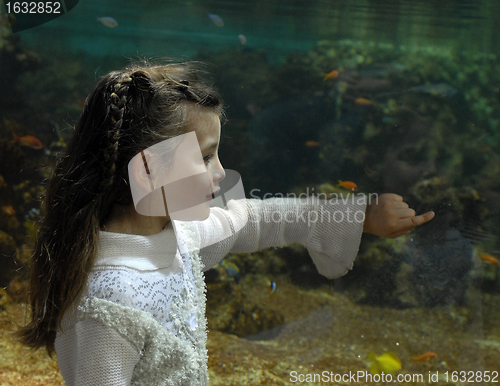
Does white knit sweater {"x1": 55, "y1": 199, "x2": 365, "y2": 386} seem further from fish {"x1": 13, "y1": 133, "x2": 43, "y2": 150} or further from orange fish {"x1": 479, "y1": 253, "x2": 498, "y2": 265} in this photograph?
fish {"x1": 13, "y1": 133, "x2": 43, "y2": 150}

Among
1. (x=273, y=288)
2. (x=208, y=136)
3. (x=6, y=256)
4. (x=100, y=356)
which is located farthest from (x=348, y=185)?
(x=6, y=256)

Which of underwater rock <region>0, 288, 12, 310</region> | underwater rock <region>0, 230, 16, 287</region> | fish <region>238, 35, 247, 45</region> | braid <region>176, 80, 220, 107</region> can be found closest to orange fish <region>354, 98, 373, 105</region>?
fish <region>238, 35, 247, 45</region>

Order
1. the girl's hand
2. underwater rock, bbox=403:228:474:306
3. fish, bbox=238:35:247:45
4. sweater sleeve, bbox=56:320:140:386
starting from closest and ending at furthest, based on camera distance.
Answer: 1. sweater sleeve, bbox=56:320:140:386
2. the girl's hand
3. underwater rock, bbox=403:228:474:306
4. fish, bbox=238:35:247:45

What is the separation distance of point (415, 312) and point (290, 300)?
2.47ft

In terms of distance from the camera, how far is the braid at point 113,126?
0.93m

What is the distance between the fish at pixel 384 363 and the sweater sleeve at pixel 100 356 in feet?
6.38

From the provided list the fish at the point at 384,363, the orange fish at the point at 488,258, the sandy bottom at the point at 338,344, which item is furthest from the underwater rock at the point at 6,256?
the orange fish at the point at 488,258

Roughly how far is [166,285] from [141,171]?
0.31 m

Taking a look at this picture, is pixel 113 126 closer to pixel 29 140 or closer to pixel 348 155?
pixel 348 155

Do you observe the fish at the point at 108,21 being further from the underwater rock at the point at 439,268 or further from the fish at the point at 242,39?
the underwater rock at the point at 439,268

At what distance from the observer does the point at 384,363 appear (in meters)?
2.46

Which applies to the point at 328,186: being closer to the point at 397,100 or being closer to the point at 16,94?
the point at 397,100

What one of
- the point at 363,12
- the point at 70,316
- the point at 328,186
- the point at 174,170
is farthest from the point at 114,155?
the point at 363,12

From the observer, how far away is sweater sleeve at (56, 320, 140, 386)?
0.85 m
